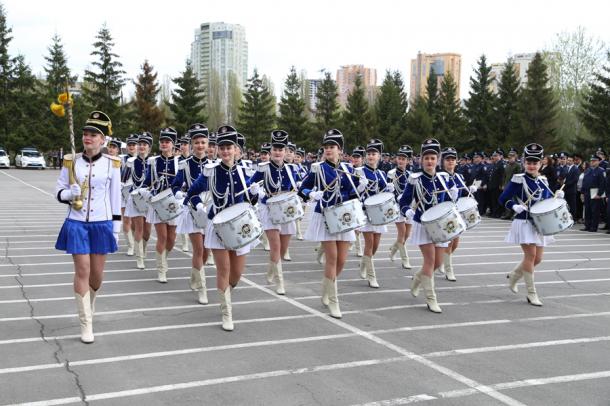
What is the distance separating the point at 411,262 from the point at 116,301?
5.90m

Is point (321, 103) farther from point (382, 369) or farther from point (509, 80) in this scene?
point (382, 369)

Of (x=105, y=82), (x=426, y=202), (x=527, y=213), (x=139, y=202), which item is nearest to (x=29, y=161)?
(x=105, y=82)

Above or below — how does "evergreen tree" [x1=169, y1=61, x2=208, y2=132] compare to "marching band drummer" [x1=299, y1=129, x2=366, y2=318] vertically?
above

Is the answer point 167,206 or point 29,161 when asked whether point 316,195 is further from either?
point 29,161

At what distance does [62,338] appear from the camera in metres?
6.34

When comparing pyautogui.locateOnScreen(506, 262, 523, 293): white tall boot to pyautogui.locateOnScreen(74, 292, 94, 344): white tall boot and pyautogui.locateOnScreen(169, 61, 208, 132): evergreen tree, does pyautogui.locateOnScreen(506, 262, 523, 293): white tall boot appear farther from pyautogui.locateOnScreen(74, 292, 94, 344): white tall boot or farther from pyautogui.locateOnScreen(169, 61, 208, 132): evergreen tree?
pyautogui.locateOnScreen(169, 61, 208, 132): evergreen tree

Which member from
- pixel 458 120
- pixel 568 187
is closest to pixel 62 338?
pixel 568 187

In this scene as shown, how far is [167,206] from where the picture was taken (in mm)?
9180

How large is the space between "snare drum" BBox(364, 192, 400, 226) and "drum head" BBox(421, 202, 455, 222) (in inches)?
51.0

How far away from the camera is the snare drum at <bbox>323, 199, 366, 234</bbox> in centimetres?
757

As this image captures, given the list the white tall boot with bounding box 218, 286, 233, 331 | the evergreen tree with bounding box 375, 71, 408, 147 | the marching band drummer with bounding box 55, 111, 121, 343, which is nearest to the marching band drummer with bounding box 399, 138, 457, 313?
the white tall boot with bounding box 218, 286, 233, 331

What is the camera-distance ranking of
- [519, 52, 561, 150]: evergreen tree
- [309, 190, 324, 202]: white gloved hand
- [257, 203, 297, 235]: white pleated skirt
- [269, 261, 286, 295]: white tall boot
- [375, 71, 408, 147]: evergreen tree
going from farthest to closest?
[375, 71, 408, 147]: evergreen tree → [519, 52, 561, 150]: evergreen tree → [257, 203, 297, 235]: white pleated skirt → [269, 261, 286, 295]: white tall boot → [309, 190, 324, 202]: white gloved hand

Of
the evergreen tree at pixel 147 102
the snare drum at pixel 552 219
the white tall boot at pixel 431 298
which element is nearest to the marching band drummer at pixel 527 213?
the snare drum at pixel 552 219

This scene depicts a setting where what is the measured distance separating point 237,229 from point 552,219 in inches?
168
